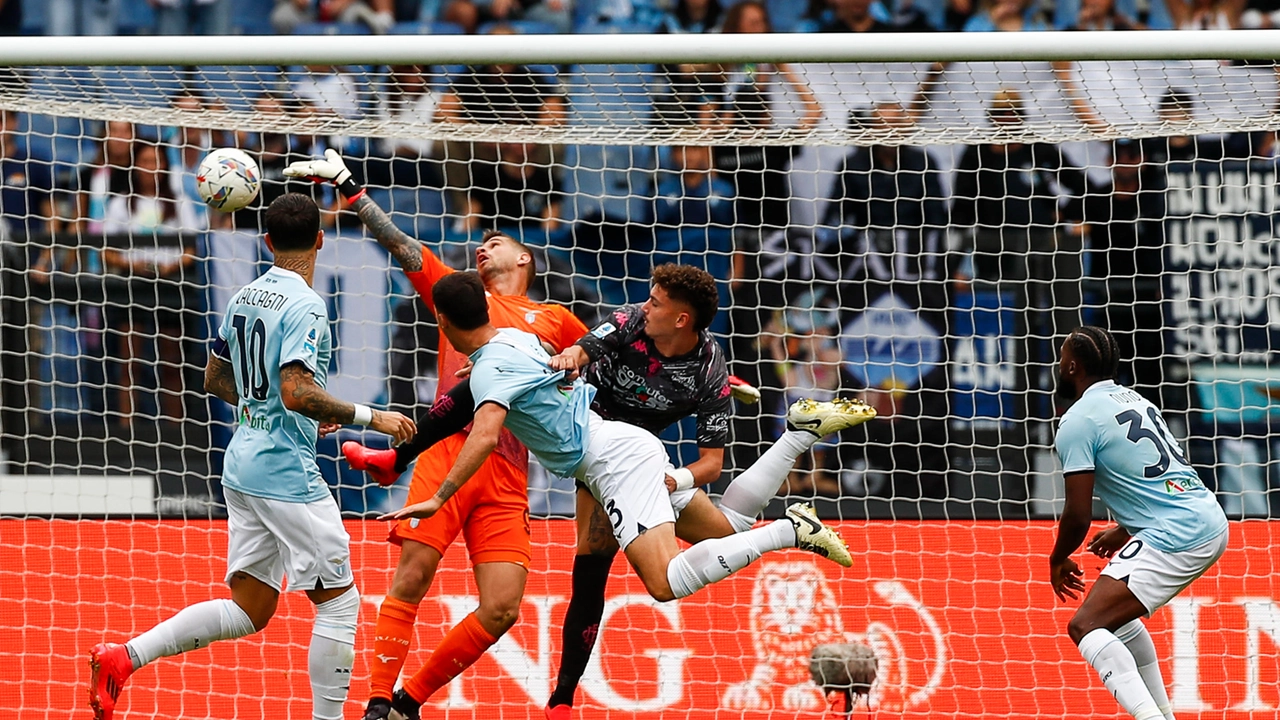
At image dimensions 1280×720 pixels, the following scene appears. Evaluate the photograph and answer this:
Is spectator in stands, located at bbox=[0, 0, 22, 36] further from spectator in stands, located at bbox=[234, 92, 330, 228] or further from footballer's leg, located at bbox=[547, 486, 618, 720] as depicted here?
footballer's leg, located at bbox=[547, 486, 618, 720]

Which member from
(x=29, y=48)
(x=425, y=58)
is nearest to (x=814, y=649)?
(x=425, y=58)

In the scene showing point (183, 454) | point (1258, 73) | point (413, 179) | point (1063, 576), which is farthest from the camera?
point (413, 179)

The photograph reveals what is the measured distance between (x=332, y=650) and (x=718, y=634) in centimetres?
203

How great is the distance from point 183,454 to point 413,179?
6.73 ft

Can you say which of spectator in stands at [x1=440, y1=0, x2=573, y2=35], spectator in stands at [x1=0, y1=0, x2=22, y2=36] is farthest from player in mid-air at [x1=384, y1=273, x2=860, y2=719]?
spectator in stands at [x1=0, y1=0, x2=22, y2=36]

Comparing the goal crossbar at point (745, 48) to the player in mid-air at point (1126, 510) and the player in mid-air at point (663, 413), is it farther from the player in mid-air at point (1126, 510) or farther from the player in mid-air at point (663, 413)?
the player in mid-air at point (1126, 510)

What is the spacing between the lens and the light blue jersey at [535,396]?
512cm

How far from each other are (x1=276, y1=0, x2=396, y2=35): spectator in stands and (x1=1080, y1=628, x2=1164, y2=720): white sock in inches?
264

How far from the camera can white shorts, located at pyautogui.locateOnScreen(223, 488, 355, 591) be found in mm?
5113

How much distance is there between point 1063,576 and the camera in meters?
5.59

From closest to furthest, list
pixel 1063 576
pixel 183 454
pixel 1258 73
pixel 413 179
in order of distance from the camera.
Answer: pixel 1063 576 → pixel 1258 73 → pixel 183 454 → pixel 413 179

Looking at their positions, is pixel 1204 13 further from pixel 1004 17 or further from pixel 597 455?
pixel 597 455

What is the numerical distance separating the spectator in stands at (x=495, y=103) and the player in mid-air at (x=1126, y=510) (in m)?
2.64

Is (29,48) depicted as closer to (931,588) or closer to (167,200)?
(167,200)
